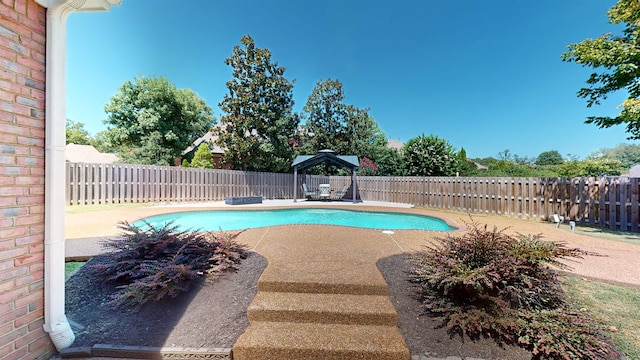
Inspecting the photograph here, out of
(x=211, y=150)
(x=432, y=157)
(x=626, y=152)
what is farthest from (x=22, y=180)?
(x=626, y=152)

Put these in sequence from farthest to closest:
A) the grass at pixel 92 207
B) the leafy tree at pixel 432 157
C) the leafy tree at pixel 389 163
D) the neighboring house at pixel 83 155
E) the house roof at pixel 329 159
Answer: the neighboring house at pixel 83 155, the leafy tree at pixel 389 163, the leafy tree at pixel 432 157, the house roof at pixel 329 159, the grass at pixel 92 207

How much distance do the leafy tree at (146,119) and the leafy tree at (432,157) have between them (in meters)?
17.8

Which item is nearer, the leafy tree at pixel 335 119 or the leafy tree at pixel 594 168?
the leafy tree at pixel 594 168

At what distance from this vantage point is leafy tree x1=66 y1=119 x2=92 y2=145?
35.5 m

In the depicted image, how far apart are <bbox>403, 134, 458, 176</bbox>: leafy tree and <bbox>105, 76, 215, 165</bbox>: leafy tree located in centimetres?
1782

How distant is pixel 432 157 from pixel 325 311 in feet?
50.7

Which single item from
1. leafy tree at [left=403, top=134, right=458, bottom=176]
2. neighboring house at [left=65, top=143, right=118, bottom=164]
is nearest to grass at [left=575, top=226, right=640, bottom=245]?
leafy tree at [left=403, top=134, right=458, bottom=176]

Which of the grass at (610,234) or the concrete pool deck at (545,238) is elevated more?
the concrete pool deck at (545,238)

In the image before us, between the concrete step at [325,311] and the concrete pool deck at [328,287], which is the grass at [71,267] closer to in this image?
the concrete pool deck at [328,287]

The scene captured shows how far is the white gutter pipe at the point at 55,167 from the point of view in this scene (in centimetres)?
210

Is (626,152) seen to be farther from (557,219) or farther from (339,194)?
(557,219)


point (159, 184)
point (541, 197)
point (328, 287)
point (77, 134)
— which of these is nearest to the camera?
point (328, 287)

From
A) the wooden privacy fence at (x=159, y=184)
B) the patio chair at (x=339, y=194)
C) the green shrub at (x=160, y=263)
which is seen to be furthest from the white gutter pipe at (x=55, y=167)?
the patio chair at (x=339, y=194)

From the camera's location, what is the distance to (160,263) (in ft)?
10.1
